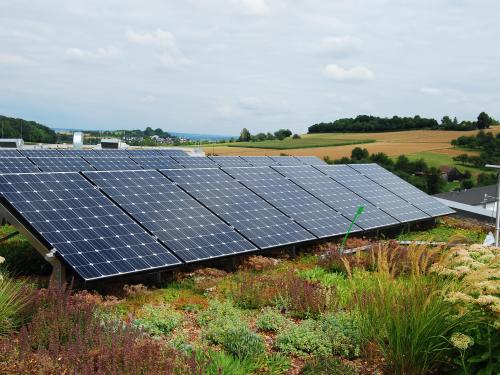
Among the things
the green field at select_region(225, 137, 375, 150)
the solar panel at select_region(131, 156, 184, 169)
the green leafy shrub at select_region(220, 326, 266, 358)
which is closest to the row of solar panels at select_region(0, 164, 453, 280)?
the green leafy shrub at select_region(220, 326, 266, 358)

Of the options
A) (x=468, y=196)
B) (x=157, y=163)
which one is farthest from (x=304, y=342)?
(x=468, y=196)

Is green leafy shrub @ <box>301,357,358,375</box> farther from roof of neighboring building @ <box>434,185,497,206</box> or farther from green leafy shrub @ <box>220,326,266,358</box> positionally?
roof of neighboring building @ <box>434,185,497,206</box>

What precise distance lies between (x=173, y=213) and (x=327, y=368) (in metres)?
8.91

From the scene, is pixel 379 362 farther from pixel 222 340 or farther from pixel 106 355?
pixel 106 355

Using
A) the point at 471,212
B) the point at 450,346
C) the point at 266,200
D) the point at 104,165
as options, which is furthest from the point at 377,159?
the point at 450,346

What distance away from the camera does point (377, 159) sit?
84312 millimetres

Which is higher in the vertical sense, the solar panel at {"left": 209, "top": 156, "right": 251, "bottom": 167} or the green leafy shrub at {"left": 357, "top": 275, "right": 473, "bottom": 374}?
the solar panel at {"left": 209, "top": 156, "right": 251, "bottom": 167}

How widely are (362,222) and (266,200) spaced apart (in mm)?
4084

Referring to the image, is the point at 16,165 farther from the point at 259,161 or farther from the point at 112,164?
the point at 259,161

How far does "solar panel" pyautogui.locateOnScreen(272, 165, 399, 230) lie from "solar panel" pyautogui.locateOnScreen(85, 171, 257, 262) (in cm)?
677

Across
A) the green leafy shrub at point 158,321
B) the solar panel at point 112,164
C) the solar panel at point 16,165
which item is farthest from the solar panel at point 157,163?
the green leafy shrub at point 158,321

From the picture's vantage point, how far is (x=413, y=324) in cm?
771

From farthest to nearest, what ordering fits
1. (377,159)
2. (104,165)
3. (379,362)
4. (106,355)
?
1. (377,159)
2. (104,165)
3. (379,362)
4. (106,355)

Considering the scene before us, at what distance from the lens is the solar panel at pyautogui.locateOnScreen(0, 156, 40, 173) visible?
2318cm
